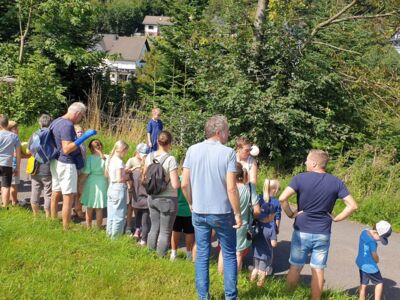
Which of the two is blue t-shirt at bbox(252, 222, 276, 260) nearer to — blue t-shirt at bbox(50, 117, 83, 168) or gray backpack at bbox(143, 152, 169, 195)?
gray backpack at bbox(143, 152, 169, 195)

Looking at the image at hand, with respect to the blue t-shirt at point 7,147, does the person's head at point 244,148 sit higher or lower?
higher

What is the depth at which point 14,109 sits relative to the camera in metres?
13.5

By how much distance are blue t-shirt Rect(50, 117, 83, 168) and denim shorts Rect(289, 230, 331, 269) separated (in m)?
2.87

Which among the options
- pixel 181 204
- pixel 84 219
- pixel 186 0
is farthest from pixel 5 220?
pixel 186 0

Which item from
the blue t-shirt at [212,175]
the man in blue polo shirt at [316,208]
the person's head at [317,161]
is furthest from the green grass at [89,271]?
the person's head at [317,161]

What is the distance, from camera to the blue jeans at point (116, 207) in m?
6.21

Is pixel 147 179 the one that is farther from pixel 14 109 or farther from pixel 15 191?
pixel 14 109

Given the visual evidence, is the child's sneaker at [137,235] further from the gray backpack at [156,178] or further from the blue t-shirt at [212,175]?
the blue t-shirt at [212,175]

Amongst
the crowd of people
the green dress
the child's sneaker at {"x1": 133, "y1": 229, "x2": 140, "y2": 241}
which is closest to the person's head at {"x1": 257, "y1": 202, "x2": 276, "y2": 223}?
the crowd of people

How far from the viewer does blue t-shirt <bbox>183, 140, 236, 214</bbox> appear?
4.21m

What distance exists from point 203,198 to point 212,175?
0.23 m

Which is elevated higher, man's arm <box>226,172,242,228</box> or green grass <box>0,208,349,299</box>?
man's arm <box>226,172,242,228</box>

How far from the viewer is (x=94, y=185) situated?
6.72m

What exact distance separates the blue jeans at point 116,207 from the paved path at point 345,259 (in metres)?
2.13
